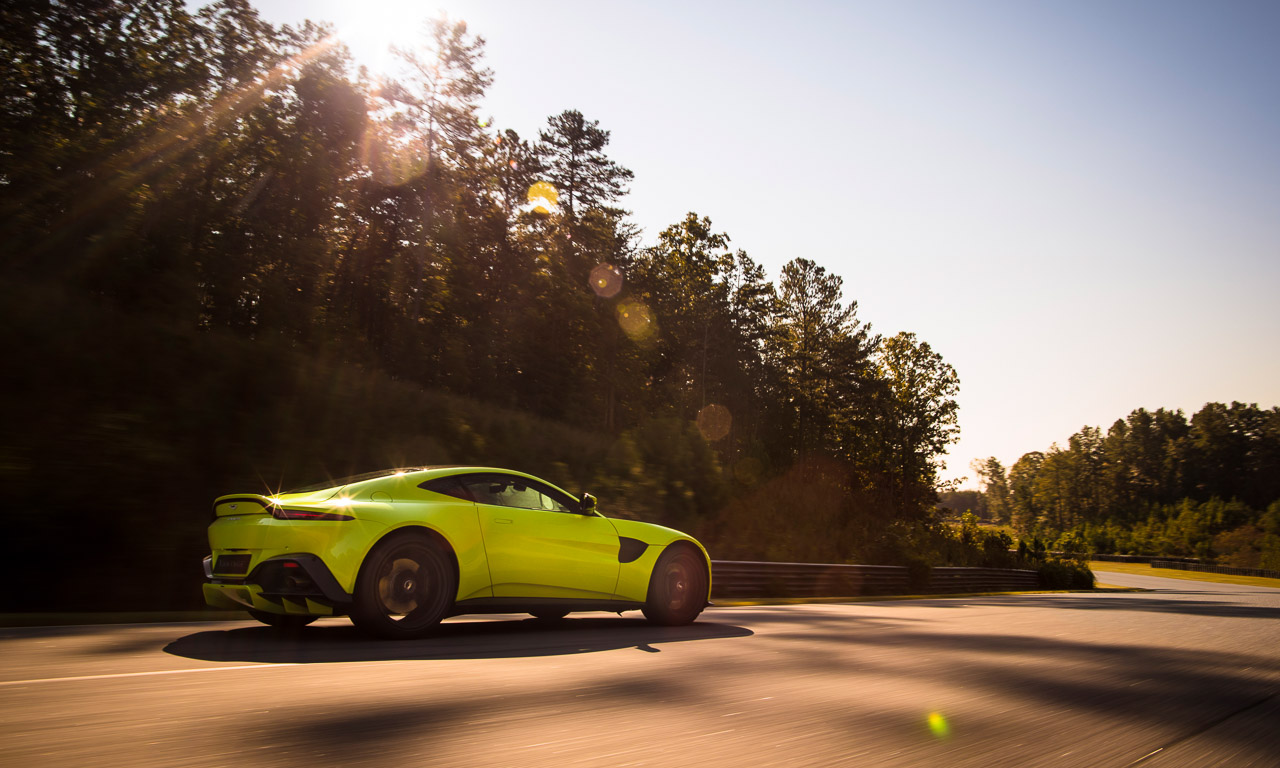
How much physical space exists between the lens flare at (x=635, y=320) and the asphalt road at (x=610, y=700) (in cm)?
3514

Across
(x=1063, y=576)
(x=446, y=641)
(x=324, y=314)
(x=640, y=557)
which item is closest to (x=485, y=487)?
(x=446, y=641)

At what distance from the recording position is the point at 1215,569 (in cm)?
8094

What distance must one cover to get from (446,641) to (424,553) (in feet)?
2.19

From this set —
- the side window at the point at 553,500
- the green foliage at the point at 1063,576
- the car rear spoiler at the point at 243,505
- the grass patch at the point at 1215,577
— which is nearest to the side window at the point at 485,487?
the side window at the point at 553,500

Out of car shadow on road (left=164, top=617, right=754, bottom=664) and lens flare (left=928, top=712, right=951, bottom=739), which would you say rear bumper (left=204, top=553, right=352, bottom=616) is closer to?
car shadow on road (left=164, top=617, right=754, bottom=664)

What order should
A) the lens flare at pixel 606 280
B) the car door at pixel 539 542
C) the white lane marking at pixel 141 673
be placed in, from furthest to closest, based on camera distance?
the lens flare at pixel 606 280 < the car door at pixel 539 542 < the white lane marking at pixel 141 673

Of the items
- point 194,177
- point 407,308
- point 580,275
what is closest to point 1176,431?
point 580,275

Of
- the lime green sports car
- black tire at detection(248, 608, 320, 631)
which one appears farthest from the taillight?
black tire at detection(248, 608, 320, 631)

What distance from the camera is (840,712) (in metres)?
3.95

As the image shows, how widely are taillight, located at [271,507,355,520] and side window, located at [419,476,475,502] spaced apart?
798 millimetres

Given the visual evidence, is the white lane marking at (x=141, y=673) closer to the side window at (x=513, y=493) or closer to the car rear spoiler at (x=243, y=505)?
the car rear spoiler at (x=243, y=505)

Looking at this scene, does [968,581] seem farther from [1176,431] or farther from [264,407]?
→ [1176,431]

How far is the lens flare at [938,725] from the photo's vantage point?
3565 mm

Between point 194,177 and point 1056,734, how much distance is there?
82.6ft
